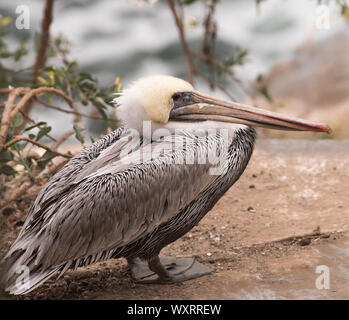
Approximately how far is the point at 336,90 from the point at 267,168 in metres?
3.72

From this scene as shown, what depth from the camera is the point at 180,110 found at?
2539 mm

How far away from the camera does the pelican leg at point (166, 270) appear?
2611mm

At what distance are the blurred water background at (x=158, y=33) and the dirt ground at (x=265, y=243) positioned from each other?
14.6 feet

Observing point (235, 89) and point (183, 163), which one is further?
point (235, 89)

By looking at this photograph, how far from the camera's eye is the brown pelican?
227 cm

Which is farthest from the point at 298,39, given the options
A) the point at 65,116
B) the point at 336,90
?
the point at 65,116

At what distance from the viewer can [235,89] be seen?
7.88 m

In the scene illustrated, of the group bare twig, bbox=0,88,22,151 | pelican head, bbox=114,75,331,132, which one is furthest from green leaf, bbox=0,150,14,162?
pelican head, bbox=114,75,331,132

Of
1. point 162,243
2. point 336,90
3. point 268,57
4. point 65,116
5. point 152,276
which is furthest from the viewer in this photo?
point 268,57

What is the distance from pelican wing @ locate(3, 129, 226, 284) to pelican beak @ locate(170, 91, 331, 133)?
158mm

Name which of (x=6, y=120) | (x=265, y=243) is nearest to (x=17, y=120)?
(x=6, y=120)

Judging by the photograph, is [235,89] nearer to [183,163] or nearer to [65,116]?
[65,116]
